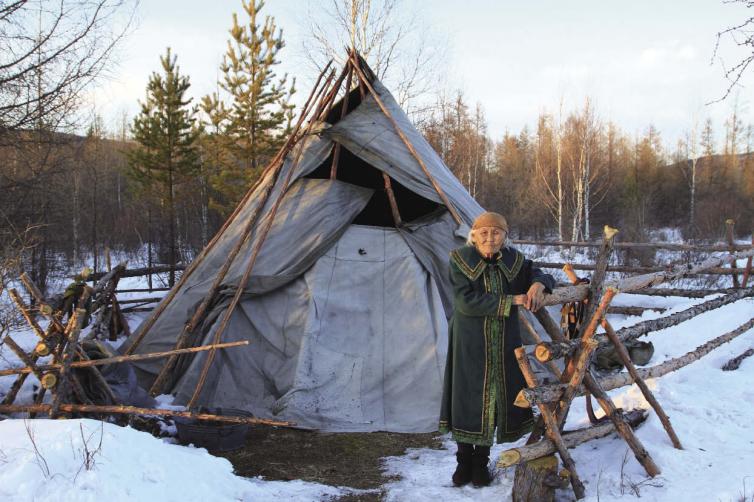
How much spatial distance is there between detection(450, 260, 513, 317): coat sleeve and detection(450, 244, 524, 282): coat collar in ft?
0.12

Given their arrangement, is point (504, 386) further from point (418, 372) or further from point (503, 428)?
point (418, 372)

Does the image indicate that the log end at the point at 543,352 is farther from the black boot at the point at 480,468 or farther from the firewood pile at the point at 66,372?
the firewood pile at the point at 66,372

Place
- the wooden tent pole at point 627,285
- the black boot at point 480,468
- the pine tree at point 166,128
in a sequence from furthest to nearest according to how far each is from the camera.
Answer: the pine tree at point 166,128 < the black boot at point 480,468 < the wooden tent pole at point 627,285

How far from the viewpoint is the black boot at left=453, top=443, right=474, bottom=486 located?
10.8 ft

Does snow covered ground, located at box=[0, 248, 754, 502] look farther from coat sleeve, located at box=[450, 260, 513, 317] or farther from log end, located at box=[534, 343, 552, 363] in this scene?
coat sleeve, located at box=[450, 260, 513, 317]

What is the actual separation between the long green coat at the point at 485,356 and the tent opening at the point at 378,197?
3.86 metres

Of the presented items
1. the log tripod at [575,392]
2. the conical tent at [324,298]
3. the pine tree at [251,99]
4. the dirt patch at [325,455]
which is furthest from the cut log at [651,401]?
the pine tree at [251,99]

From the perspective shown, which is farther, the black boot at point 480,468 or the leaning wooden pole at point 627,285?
the black boot at point 480,468

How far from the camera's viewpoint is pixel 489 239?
10.4ft

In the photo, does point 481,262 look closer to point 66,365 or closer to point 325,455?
point 325,455

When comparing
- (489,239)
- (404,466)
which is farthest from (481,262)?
(404,466)

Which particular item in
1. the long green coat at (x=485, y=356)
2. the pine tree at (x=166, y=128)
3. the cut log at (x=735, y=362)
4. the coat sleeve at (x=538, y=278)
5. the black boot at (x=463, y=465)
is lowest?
the black boot at (x=463, y=465)

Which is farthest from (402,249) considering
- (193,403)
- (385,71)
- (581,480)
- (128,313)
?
(385,71)

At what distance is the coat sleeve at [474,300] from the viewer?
120 inches
